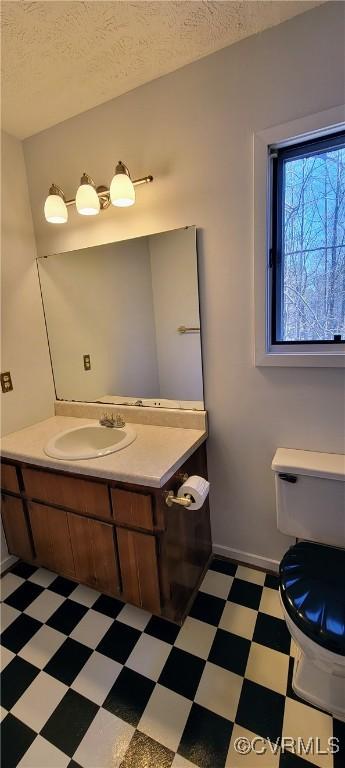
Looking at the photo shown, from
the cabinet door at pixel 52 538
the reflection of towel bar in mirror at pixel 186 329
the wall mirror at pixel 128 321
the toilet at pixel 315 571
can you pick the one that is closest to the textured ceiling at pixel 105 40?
the wall mirror at pixel 128 321

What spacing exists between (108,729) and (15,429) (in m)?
1.33

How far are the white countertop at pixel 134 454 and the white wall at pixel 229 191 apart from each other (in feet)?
0.79

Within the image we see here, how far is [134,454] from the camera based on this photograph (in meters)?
1.36

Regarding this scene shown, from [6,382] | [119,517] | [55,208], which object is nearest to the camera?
[119,517]

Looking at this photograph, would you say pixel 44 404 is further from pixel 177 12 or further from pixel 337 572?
pixel 177 12

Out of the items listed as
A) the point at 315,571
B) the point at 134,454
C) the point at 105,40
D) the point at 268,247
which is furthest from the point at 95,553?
the point at 105,40

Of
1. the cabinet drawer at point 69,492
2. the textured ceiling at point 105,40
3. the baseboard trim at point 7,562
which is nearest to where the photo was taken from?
the textured ceiling at point 105,40

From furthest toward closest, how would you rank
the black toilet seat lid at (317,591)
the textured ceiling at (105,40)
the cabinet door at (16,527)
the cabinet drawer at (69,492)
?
the cabinet door at (16,527) < the cabinet drawer at (69,492) < the textured ceiling at (105,40) < the black toilet seat lid at (317,591)

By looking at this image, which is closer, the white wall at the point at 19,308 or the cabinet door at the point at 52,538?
the cabinet door at the point at 52,538

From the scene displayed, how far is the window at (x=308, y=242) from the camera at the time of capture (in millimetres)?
→ 1233

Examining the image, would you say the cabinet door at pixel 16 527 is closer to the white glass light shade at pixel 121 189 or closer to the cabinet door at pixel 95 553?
the cabinet door at pixel 95 553

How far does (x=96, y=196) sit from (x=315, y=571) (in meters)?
1.72

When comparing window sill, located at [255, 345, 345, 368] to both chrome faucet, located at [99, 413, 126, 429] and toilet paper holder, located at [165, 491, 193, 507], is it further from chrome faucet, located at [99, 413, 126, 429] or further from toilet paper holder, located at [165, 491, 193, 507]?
chrome faucet, located at [99, 413, 126, 429]

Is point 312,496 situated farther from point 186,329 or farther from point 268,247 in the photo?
point 268,247
